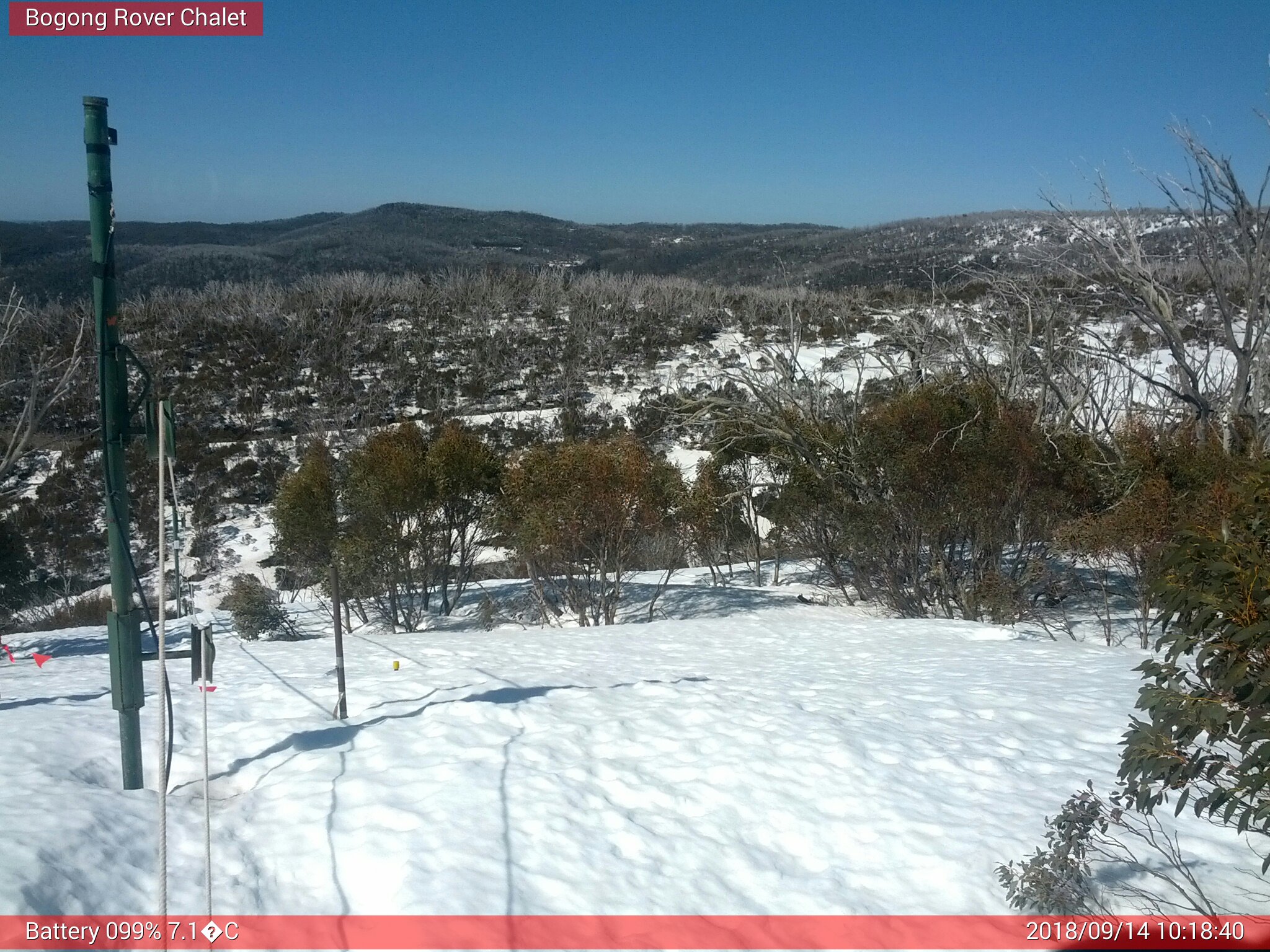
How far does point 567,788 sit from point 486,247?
8518 cm

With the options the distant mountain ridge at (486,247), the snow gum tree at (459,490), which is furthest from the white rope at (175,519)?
the distant mountain ridge at (486,247)

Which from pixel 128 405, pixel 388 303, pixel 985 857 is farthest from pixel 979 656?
pixel 388 303

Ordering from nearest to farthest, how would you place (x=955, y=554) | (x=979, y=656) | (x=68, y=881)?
(x=68, y=881)
(x=979, y=656)
(x=955, y=554)

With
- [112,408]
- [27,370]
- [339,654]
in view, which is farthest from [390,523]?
[27,370]

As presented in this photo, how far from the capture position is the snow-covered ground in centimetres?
371

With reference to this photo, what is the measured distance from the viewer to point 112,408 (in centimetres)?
388

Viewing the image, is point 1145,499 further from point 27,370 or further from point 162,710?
point 27,370

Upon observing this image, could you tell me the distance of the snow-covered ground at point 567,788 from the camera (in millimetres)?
3711

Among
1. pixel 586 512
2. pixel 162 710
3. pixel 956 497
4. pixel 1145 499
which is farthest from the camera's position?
pixel 586 512

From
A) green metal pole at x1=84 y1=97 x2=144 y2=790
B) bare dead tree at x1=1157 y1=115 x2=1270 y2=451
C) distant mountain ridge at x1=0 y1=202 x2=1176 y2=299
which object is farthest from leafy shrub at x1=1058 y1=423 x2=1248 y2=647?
distant mountain ridge at x1=0 y1=202 x2=1176 y2=299

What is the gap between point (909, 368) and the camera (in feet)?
55.2

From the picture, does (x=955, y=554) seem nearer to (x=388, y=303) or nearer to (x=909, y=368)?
(x=909, y=368)

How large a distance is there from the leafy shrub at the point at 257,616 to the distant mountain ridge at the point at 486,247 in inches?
1064

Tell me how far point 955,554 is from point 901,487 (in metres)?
2.36
